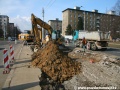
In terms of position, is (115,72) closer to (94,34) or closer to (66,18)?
(94,34)

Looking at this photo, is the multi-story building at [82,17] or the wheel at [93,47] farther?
the multi-story building at [82,17]

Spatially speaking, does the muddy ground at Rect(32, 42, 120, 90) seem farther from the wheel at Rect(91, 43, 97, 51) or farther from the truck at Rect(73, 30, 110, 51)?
the wheel at Rect(91, 43, 97, 51)

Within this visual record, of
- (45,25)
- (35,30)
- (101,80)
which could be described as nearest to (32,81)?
(101,80)

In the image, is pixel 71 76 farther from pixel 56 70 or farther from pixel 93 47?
pixel 93 47

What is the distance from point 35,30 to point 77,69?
11996 mm

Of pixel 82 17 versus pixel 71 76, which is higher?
pixel 82 17

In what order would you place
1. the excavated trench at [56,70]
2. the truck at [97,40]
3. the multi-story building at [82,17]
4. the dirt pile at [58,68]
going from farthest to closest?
the multi-story building at [82,17], the truck at [97,40], the dirt pile at [58,68], the excavated trench at [56,70]

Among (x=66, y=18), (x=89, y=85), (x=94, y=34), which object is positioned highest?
(x=66, y=18)

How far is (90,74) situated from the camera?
8.63 metres

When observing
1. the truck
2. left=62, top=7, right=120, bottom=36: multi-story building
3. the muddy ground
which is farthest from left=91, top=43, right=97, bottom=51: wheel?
left=62, top=7, right=120, bottom=36: multi-story building

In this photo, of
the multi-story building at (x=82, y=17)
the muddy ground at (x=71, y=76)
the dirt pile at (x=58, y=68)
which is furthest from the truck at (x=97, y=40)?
the multi-story building at (x=82, y=17)

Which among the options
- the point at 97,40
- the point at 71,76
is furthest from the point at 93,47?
the point at 71,76

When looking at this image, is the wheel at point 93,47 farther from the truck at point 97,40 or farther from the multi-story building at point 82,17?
the multi-story building at point 82,17

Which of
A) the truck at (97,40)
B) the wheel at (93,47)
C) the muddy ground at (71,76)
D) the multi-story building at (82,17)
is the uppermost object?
the multi-story building at (82,17)
